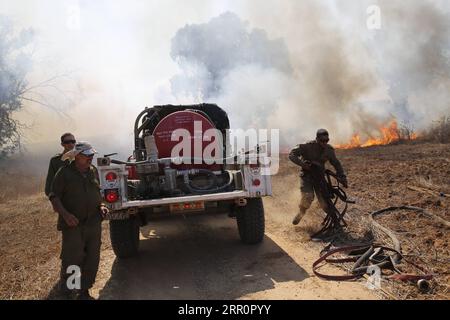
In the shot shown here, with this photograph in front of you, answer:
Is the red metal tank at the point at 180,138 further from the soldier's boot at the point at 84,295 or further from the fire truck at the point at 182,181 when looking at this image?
the soldier's boot at the point at 84,295

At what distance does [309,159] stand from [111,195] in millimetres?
3390

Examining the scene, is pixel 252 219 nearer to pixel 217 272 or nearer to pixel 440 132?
pixel 217 272

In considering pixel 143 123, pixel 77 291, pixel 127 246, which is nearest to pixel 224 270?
pixel 127 246

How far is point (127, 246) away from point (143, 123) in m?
2.57

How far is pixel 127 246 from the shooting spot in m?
5.73

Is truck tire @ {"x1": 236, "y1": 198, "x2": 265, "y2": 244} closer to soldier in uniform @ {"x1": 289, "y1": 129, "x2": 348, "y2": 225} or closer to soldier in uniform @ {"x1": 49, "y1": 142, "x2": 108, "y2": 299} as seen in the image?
soldier in uniform @ {"x1": 289, "y1": 129, "x2": 348, "y2": 225}

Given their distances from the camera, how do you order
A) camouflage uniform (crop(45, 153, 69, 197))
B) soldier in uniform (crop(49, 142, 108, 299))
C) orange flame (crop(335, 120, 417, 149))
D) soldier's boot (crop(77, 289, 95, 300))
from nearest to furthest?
soldier in uniform (crop(49, 142, 108, 299))
soldier's boot (crop(77, 289, 95, 300))
camouflage uniform (crop(45, 153, 69, 197))
orange flame (crop(335, 120, 417, 149))

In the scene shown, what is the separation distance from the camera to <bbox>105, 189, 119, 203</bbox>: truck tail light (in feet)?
17.2

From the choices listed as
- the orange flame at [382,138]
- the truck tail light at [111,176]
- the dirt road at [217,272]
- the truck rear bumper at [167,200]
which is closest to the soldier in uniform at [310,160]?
the dirt road at [217,272]

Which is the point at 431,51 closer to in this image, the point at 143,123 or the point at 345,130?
the point at 345,130

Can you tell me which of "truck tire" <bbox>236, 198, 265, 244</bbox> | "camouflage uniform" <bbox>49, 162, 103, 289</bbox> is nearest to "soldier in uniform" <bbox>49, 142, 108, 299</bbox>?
"camouflage uniform" <bbox>49, 162, 103, 289</bbox>

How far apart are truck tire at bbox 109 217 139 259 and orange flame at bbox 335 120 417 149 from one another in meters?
15.3

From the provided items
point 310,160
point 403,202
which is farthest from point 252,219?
point 403,202

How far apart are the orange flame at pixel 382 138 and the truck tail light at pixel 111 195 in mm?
15717
